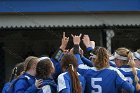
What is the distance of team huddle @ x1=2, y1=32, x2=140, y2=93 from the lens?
17.4ft

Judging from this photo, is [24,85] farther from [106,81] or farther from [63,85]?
[106,81]

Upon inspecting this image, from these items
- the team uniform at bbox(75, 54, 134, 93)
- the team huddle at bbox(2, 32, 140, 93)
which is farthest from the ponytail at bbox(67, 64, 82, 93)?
the team uniform at bbox(75, 54, 134, 93)

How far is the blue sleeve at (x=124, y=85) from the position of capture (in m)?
5.45

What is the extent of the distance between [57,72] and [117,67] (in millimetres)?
754

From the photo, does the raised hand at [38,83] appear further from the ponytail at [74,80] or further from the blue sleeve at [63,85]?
the ponytail at [74,80]

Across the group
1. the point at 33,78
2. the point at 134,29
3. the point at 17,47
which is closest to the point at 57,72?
the point at 33,78

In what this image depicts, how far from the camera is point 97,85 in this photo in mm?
5598

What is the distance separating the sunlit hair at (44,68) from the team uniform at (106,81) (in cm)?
58

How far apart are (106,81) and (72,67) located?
18.4 inches

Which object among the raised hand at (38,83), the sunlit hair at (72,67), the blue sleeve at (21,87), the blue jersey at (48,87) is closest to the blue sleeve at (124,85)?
the sunlit hair at (72,67)

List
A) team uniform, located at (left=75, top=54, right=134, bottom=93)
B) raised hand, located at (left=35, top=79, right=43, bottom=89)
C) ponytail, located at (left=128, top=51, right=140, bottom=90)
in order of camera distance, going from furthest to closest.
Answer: ponytail, located at (left=128, top=51, right=140, bottom=90) → team uniform, located at (left=75, top=54, right=134, bottom=93) → raised hand, located at (left=35, top=79, right=43, bottom=89)

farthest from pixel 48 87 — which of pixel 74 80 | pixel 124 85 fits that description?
pixel 124 85

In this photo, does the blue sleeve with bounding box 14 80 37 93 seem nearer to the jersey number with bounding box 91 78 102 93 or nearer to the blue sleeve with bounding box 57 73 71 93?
the blue sleeve with bounding box 57 73 71 93

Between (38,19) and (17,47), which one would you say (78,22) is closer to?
(38,19)
